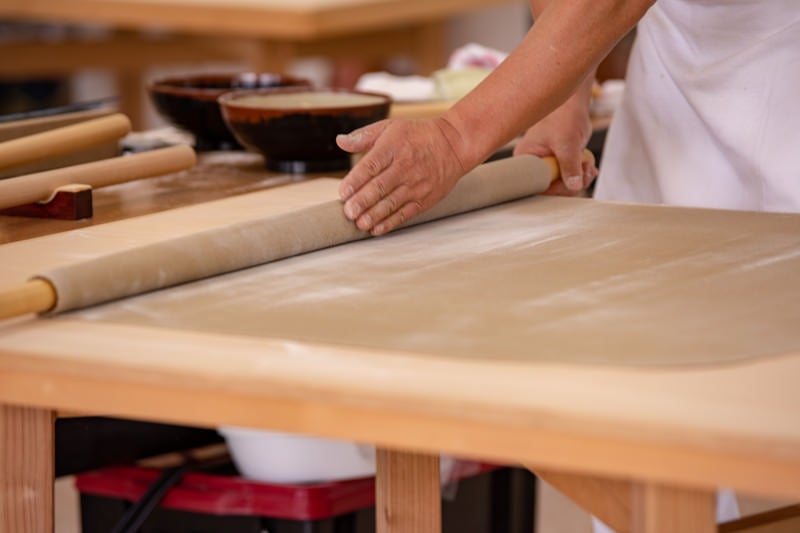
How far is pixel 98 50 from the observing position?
4816 mm

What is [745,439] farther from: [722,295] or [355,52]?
[355,52]

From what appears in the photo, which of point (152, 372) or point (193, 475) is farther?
point (193, 475)

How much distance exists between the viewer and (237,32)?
11.7ft

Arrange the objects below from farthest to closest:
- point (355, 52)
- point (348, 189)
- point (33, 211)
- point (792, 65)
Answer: point (355, 52)
point (792, 65)
point (33, 211)
point (348, 189)

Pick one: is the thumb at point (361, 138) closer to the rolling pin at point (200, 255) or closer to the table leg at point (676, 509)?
the rolling pin at point (200, 255)

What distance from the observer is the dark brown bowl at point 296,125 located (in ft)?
5.07

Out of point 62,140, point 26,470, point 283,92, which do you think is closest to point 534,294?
point 26,470

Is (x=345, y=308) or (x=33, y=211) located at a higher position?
(x=33, y=211)

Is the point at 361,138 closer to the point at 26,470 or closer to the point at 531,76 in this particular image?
the point at 531,76

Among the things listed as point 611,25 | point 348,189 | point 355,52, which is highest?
point 355,52

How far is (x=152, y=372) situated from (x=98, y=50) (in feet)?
13.7

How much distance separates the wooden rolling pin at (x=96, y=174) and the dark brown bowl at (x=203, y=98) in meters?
0.20

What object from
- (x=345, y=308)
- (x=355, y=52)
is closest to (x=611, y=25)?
(x=345, y=308)

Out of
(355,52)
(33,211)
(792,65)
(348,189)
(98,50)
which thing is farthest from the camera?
(98,50)
